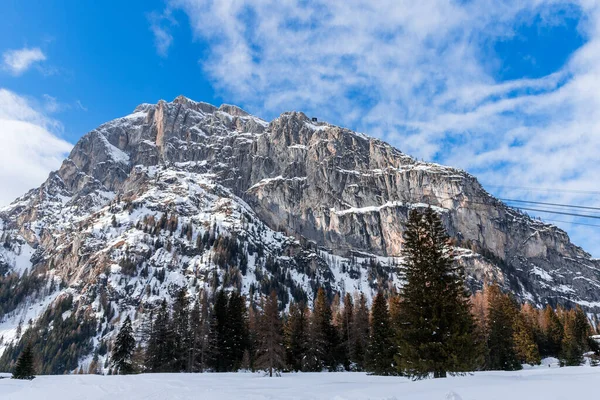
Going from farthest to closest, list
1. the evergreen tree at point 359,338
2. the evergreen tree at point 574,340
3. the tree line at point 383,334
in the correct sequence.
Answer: the evergreen tree at point 574,340
the evergreen tree at point 359,338
the tree line at point 383,334

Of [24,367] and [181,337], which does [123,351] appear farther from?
[24,367]

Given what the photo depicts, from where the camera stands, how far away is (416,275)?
2706 centimetres

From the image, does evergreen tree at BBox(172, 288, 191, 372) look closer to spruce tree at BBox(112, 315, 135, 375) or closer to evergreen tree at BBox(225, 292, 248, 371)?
evergreen tree at BBox(225, 292, 248, 371)

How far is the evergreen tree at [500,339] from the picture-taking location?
56.5 meters

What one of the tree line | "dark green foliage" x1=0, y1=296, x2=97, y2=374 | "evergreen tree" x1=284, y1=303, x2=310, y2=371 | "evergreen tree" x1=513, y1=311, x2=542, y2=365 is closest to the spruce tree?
the tree line

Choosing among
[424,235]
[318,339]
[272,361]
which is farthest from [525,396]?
[318,339]

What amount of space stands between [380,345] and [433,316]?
20.1 m

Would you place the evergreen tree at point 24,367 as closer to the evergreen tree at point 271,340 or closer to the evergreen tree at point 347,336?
the evergreen tree at point 271,340

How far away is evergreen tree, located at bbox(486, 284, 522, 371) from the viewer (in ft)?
185

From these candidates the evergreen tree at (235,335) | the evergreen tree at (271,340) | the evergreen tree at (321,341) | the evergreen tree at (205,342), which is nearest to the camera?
the evergreen tree at (271,340)

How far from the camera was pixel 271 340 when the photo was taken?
42.2 meters

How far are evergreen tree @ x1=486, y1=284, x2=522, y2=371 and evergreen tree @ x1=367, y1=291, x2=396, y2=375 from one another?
23.8m

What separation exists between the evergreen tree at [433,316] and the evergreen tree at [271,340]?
1923 centimetres

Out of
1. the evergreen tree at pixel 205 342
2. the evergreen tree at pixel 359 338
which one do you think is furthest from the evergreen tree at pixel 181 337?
the evergreen tree at pixel 359 338
